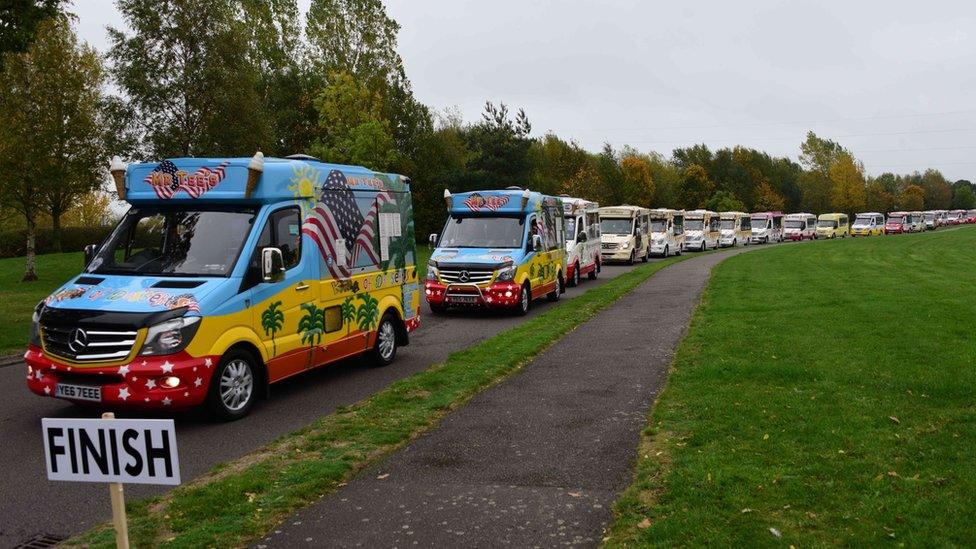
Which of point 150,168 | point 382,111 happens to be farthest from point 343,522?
point 382,111

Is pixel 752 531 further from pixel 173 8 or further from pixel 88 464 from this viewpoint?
pixel 173 8

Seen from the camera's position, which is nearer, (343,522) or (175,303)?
(343,522)

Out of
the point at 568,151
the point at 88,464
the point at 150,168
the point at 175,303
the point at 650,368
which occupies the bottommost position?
the point at 650,368

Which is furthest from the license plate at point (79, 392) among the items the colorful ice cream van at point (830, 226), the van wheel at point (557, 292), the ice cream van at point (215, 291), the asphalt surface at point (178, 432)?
the colorful ice cream van at point (830, 226)

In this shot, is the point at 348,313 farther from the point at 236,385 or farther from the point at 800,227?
the point at 800,227

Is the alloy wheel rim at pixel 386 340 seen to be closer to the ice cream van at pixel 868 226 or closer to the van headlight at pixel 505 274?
the van headlight at pixel 505 274

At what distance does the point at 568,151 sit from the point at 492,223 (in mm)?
53463

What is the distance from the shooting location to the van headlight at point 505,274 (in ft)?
54.5

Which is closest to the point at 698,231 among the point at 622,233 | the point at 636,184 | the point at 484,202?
the point at 622,233

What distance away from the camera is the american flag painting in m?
9.59

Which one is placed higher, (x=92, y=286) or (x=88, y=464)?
(x=92, y=286)

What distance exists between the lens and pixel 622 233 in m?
36.8

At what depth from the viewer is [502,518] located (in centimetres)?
507

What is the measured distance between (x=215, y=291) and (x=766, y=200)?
102809 millimetres
